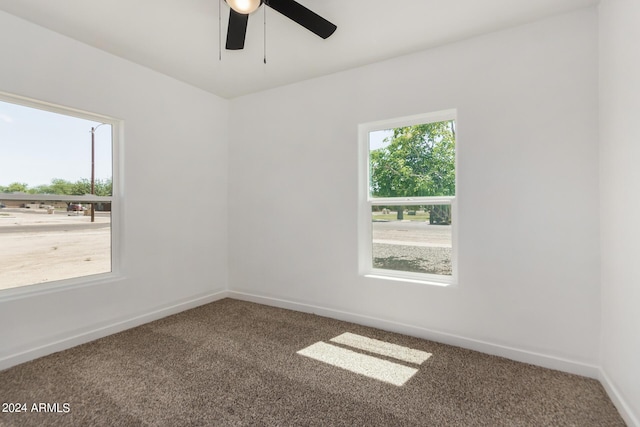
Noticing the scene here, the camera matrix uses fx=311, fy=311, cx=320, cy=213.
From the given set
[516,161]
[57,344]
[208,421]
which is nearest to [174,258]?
[57,344]

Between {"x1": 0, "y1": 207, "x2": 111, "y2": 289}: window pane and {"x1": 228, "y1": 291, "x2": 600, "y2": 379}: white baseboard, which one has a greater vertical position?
{"x1": 0, "y1": 207, "x2": 111, "y2": 289}: window pane

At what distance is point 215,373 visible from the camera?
7.18ft

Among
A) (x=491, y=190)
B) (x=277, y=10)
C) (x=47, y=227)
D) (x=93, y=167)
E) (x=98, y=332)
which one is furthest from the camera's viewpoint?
(x=93, y=167)

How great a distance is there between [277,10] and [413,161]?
5.60ft

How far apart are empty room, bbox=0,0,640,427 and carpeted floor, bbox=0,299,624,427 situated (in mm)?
19

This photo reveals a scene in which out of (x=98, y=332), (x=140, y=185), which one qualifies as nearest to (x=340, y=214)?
(x=140, y=185)

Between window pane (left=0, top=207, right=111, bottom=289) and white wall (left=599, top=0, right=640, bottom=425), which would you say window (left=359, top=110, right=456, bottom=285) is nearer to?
white wall (left=599, top=0, right=640, bottom=425)

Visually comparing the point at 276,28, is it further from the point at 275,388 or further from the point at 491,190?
the point at 275,388

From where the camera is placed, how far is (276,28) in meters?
2.42

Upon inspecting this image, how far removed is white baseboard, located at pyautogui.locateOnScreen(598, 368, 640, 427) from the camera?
163cm

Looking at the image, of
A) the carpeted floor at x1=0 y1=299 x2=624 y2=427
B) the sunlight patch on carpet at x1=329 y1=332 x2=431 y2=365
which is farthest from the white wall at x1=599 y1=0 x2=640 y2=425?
the sunlight patch on carpet at x1=329 y1=332 x2=431 y2=365

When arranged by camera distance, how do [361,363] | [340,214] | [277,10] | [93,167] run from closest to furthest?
1. [277,10]
2. [361,363]
3. [93,167]
4. [340,214]

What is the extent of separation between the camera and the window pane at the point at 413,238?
9.17ft

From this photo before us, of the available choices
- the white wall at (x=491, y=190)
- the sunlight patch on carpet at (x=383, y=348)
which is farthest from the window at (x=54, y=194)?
the sunlight patch on carpet at (x=383, y=348)
